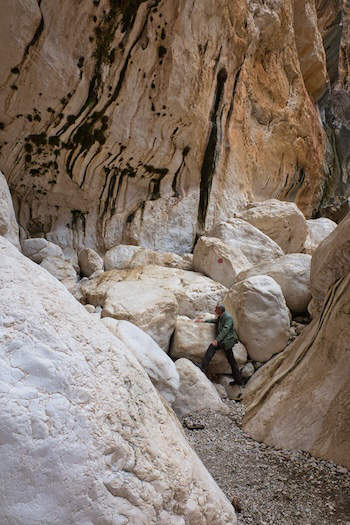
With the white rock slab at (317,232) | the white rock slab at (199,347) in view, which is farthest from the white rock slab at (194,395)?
the white rock slab at (317,232)

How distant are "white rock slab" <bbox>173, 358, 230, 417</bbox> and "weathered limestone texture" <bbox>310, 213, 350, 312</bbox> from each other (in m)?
2.07

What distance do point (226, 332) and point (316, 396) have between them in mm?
1982

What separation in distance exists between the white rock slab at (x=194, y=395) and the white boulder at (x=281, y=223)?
21.6ft

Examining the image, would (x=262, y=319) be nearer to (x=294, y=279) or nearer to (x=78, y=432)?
(x=294, y=279)

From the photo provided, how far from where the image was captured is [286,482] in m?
3.44

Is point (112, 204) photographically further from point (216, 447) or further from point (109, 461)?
point (109, 461)

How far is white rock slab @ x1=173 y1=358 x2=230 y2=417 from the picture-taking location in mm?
4980

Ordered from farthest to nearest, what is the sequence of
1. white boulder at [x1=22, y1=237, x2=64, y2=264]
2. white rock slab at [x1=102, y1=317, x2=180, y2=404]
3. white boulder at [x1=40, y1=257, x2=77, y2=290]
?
white boulder at [x1=22, y1=237, x2=64, y2=264], white boulder at [x1=40, y1=257, x2=77, y2=290], white rock slab at [x1=102, y1=317, x2=180, y2=404]

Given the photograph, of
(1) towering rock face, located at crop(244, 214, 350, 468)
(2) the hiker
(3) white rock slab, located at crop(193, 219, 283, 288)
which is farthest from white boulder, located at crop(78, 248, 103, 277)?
(1) towering rock face, located at crop(244, 214, 350, 468)

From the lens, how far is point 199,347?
6.07m

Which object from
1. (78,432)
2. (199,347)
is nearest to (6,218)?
(199,347)

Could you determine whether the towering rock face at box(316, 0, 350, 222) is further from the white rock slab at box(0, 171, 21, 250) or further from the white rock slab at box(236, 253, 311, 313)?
the white rock slab at box(0, 171, 21, 250)

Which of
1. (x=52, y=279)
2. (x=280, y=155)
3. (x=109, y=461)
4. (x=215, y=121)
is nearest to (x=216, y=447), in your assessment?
(x=109, y=461)

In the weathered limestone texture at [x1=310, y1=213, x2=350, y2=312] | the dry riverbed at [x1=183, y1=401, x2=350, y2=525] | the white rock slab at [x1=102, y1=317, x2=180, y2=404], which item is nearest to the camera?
the dry riverbed at [x1=183, y1=401, x2=350, y2=525]
